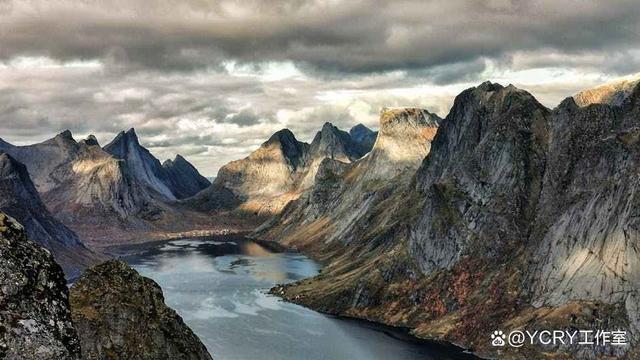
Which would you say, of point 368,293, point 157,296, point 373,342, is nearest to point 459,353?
point 373,342

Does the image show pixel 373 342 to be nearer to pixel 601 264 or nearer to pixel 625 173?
pixel 601 264

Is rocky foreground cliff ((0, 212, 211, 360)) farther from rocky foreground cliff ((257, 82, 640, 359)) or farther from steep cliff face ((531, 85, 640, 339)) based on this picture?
steep cliff face ((531, 85, 640, 339))

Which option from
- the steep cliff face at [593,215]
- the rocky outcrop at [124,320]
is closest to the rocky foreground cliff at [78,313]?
the rocky outcrop at [124,320]

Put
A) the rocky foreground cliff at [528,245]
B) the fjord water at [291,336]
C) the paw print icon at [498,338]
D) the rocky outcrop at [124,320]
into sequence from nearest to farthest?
the rocky outcrop at [124,320], the rocky foreground cliff at [528,245], the paw print icon at [498,338], the fjord water at [291,336]

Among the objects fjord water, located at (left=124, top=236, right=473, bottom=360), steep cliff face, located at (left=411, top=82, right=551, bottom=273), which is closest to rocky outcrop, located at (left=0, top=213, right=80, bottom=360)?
fjord water, located at (left=124, top=236, right=473, bottom=360)

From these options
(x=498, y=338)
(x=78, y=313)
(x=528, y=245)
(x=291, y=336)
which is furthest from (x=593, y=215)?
(x=78, y=313)

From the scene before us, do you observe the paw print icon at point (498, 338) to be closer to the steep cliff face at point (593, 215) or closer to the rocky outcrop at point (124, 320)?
the steep cliff face at point (593, 215)

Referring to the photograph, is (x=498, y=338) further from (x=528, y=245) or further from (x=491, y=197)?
(x=491, y=197)
